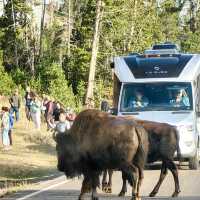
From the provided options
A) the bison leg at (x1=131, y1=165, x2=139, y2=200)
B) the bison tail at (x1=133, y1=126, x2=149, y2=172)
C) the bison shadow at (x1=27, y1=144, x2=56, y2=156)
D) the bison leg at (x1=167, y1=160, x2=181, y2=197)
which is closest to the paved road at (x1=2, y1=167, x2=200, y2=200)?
the bison leg at (x1=167, y1=160, x2=181, y2=197)

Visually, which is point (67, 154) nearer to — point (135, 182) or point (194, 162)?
point (135, 182)

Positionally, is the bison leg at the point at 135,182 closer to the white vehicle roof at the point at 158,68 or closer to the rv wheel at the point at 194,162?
the rv wheel at the point at 194,162

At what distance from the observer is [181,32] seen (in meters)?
87.4

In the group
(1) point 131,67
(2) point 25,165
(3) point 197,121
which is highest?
(1) point 131,67

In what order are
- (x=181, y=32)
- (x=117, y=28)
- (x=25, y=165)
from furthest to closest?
(x=181, y=32) → (x=117, y=28) → (x=25, y=165)

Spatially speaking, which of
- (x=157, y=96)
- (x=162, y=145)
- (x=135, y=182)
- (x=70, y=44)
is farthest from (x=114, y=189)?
(x=70, y=44)

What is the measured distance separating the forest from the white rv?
24.7 meters

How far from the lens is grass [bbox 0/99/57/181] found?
22.4m

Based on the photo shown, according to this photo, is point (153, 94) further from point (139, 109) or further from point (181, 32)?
point (181, 32)

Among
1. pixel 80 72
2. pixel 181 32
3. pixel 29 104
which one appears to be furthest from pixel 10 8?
pixel 181 32

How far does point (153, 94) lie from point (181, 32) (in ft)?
222

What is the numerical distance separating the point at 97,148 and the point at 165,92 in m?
8.01

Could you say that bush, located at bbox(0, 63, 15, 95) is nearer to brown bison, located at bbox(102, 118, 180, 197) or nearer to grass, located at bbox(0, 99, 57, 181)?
grass, located at bbox(0, 99, 57, 181)

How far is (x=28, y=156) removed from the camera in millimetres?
25500
